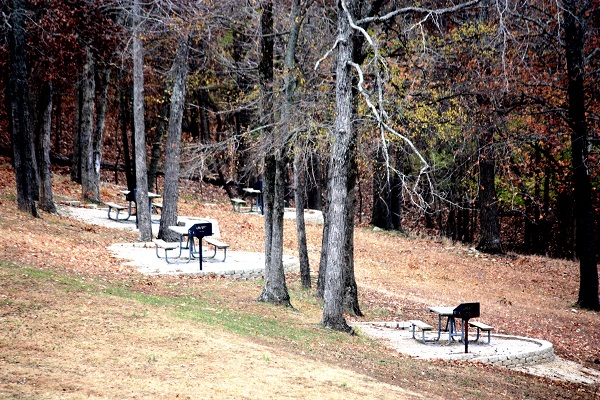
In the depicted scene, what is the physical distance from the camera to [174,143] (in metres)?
20.4

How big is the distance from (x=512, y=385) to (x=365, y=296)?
698 centimetres

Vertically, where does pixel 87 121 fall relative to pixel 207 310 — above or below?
above

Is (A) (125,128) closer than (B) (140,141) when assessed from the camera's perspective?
No

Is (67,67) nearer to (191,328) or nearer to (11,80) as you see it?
(11,80)

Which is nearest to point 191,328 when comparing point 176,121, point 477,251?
point 176,121

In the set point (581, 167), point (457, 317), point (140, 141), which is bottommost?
point (457, 317)

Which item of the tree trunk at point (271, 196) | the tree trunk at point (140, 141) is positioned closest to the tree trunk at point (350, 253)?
the tree trunk at point (271, 196)

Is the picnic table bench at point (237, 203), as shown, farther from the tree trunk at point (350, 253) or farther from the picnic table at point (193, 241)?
the tree trunk at point (350, 253)

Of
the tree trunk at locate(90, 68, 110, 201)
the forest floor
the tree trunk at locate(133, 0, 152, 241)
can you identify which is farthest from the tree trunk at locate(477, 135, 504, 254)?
the tree trunk at locate(90, 68, 110, 201)

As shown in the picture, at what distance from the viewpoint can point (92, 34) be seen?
2191 cm

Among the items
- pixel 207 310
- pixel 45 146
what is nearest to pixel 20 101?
pixel 45 146

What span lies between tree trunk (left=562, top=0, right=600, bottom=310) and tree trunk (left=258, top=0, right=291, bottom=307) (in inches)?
364

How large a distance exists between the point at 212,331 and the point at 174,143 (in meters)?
11.1

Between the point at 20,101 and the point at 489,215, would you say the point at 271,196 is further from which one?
the point at 489,215
